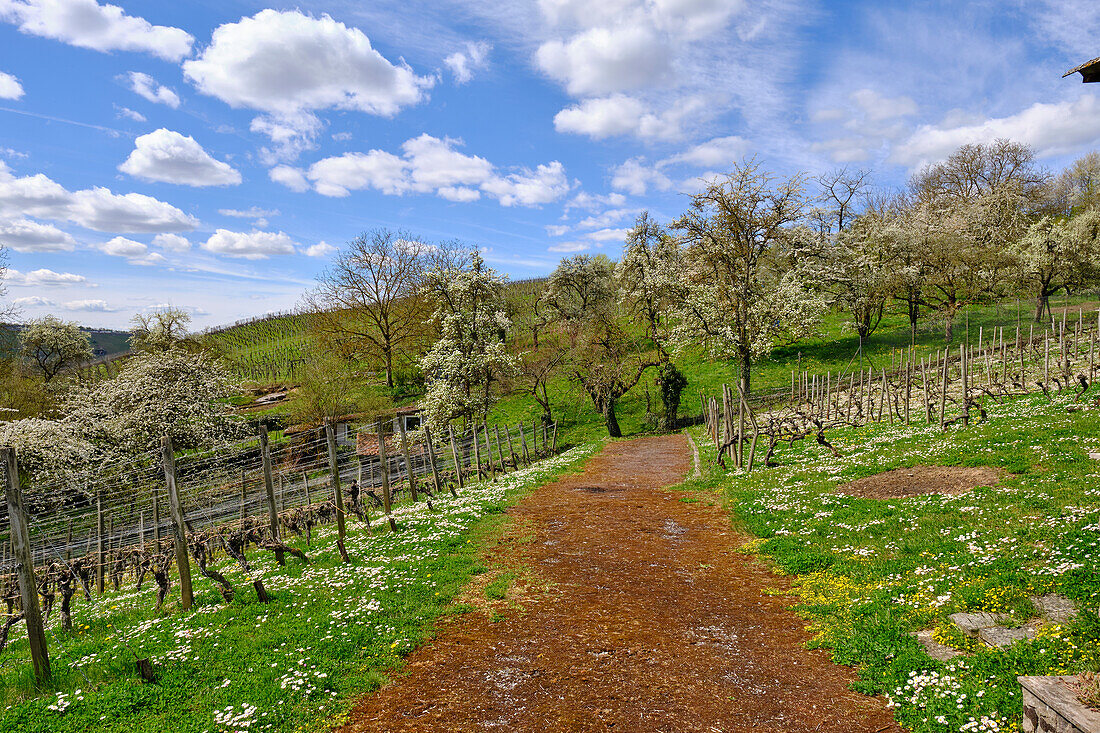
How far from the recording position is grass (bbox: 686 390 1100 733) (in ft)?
18.9

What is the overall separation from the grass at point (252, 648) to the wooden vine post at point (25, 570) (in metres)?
0.30

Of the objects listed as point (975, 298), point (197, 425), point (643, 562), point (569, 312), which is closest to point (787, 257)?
point (975, 298)

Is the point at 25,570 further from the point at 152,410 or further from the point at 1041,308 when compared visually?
the point at 1041,308

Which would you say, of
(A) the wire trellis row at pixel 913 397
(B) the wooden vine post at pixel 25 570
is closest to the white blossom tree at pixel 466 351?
(A) the wire trellis row at pixel 913 397

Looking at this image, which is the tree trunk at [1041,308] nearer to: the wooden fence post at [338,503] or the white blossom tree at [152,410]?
the wooden fence post at [338,503]

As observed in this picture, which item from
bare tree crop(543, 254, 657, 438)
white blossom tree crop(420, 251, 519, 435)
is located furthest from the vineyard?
bare tree crop(543, 254, 657, 438)

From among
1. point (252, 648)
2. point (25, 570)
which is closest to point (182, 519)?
point (25, 570)

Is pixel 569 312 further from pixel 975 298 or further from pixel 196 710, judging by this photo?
pixel 196 710

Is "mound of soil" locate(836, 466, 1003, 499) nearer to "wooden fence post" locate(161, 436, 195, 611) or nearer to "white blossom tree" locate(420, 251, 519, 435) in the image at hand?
"wooden fence post" locate(161, 436, 195, 611)

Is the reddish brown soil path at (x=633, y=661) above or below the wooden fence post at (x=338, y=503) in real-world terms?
below

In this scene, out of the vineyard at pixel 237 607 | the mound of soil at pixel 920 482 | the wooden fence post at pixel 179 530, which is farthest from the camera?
the mound of soil at pixel 920 482

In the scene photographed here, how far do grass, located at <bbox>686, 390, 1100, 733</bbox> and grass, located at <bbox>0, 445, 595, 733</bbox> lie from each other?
6810mm

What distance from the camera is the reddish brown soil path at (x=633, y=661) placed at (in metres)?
6.32

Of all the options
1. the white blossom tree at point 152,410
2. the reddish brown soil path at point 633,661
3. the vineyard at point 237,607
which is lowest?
the reddish brown soil path at point 633,661
